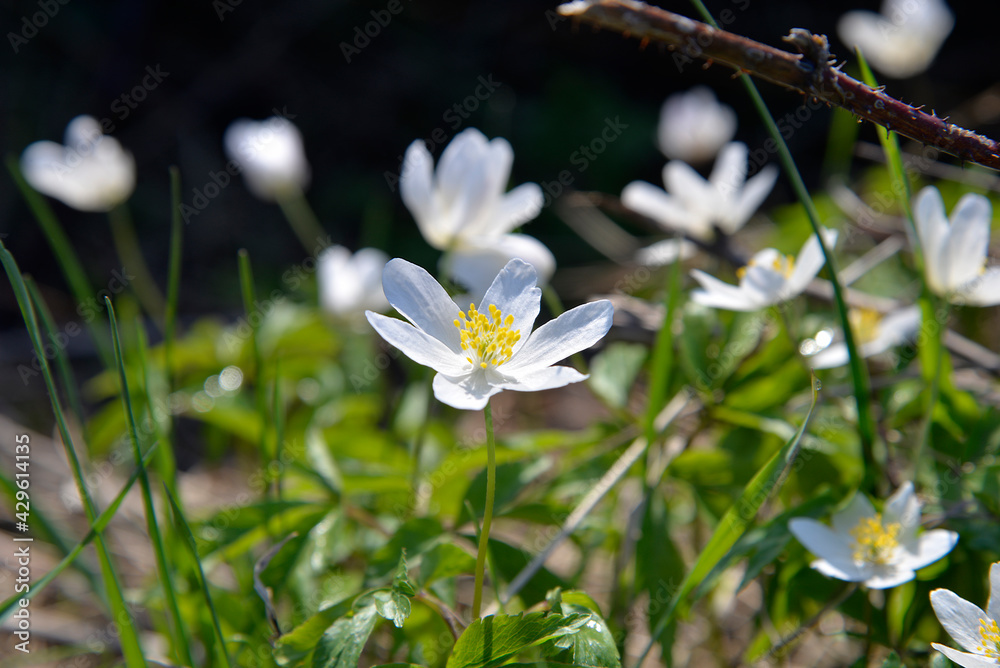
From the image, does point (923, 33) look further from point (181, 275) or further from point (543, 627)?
point (181, 275)

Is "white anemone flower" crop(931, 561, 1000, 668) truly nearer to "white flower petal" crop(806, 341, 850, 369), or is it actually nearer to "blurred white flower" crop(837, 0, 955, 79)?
"white flower petal" crop(806, 341, 850, 369)

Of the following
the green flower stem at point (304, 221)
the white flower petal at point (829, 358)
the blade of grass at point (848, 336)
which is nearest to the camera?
the blade of grass at point (848, 336)

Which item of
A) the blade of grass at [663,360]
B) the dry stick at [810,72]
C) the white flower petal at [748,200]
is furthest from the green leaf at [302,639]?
the white flower petal at [748,200]

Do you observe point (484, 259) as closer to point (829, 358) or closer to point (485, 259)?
point (485, 259)

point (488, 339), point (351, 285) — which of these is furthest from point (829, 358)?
point (351, 285)

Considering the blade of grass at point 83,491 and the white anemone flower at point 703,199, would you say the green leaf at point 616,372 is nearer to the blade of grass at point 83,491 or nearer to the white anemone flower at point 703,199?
the white anemone flower at point 703,199

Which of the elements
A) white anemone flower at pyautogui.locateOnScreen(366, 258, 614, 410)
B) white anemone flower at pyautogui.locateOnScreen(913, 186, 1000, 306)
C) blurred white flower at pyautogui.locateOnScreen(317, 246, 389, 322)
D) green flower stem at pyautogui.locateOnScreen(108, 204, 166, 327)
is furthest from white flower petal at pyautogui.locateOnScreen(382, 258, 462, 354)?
green flower stem at pyautogui.locateOnScreen(108, 204, 166, 327)

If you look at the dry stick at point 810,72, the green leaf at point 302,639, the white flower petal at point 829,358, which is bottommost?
the white flower petal at point 829,358
